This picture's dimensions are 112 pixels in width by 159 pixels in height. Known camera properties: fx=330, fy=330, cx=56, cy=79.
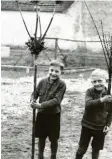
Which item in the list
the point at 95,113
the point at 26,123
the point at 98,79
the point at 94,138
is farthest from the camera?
the point at 26,123

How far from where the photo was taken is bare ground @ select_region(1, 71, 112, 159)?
183 inches

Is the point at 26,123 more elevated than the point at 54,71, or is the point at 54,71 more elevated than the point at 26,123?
the point at 54,71

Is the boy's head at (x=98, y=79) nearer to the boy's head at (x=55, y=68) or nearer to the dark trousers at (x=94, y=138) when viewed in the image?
the boy's head at (x=55, y=68)

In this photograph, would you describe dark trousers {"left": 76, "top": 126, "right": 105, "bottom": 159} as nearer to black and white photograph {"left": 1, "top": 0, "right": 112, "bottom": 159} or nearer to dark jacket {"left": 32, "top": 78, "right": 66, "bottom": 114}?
black and white photograph {"left": 1, "top": 0, "right": 112, "bottom": 159}

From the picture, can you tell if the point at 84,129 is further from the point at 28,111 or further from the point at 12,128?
the point at 28,111

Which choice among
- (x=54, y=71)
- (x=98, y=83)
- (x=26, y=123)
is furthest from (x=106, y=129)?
(x=26, y=123)

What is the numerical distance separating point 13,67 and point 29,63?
88cm

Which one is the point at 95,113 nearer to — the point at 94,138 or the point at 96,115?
the point at 96,115

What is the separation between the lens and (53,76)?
12.5ft

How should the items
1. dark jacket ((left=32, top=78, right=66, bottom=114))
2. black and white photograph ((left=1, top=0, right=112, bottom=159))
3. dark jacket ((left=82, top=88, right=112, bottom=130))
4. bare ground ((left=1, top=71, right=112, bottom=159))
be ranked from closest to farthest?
black and white photograph ((left=1, top=0, right=112, bottom=159)), dark jacket ((left=82, top=88, right=112, bottom=130)), dark jacket ((left=32, top=78, right=66, bottom=114)), bare ground ((left=1, top=71, right=112, bottom=159))

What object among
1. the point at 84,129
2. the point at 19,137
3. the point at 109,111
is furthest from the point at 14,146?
the point at 109,111

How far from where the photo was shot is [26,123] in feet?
19.6

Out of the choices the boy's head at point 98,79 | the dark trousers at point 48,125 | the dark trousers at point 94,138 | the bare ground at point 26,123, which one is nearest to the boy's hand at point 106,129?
the dark trousers at point 94,138

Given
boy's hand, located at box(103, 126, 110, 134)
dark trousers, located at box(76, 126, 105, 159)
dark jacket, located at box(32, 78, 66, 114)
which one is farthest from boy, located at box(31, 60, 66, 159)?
boy's hand, located at box(103, 126, 110, 134)
